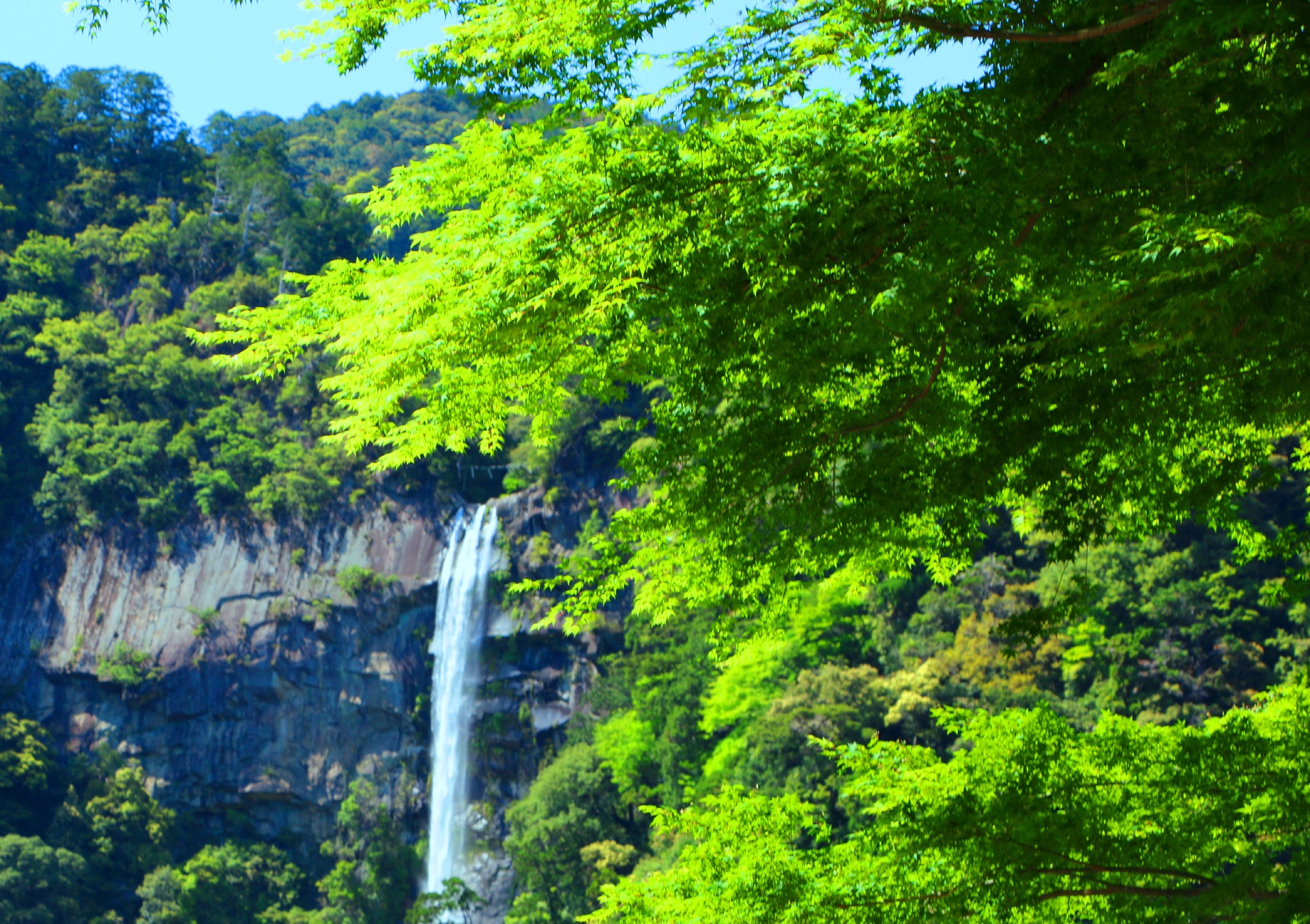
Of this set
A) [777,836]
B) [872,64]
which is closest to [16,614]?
[777,836]

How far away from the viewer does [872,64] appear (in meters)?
4.09

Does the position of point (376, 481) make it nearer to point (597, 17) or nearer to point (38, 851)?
point (38, 851)

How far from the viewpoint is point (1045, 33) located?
356cm

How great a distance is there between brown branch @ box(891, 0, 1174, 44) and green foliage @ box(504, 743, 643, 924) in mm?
21544

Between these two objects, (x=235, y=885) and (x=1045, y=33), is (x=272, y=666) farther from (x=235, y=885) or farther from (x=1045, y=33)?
(x=1045, y=33)

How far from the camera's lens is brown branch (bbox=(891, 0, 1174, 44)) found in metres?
3.36

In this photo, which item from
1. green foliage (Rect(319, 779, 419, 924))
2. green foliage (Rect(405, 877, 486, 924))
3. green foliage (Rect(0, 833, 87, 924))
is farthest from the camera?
green foliage (Rect(319, 779, 419, 924))

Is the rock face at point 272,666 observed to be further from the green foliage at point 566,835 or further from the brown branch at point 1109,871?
the brown branch at point 1109,871

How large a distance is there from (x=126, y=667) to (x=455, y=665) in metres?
10.4

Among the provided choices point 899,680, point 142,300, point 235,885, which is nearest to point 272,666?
point 235,885

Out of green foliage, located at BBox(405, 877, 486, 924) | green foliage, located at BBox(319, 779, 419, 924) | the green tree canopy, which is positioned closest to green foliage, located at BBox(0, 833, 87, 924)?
green foliage, located at BBox(319, 779, 419, 924)

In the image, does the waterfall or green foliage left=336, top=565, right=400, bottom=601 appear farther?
green foliage left=336, top=565, right=400, bottom=601

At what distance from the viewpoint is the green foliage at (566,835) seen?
79.1ft

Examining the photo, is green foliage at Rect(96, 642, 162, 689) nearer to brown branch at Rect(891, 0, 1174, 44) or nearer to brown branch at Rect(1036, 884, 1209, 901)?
brown branch at Rect(1036, 884, 1209, 901)
